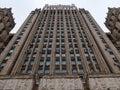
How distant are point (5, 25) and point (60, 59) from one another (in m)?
24.4

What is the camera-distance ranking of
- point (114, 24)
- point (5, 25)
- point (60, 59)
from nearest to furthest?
point (60, 59)
point (5, 25)
point (114, 24)

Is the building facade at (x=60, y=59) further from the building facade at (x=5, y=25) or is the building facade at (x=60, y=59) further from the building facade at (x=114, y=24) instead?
the building facade at (x=114, y=24)

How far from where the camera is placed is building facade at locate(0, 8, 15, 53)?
49.8m

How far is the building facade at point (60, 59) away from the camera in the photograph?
2503 cm

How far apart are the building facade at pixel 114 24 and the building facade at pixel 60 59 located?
4.80 metres

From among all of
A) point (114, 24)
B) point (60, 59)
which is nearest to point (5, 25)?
point (60, 59)

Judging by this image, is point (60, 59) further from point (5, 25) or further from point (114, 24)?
point (114, 24)

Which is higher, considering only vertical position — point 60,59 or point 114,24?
point 114,24

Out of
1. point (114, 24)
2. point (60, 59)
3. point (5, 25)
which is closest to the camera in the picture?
point (60, 59)

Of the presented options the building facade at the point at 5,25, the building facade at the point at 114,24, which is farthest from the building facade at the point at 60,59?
the building facade at the point at 114,24

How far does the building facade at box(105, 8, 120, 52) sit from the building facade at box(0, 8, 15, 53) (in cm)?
2751

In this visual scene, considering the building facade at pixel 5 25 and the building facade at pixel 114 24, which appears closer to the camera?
the building facade at pixel 5 25

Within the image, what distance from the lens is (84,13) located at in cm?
6781

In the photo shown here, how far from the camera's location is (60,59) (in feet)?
120
